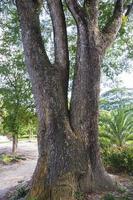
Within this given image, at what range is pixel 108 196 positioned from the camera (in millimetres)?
6730

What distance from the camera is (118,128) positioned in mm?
12242

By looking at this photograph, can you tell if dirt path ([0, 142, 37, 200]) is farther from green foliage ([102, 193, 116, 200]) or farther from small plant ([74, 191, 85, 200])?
green foliage ([102, 193, 116, 200])

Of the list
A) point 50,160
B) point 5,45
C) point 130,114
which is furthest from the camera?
point 5,45

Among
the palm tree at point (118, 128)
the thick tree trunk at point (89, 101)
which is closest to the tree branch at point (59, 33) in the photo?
the thick tree trunk at point (89, 101)

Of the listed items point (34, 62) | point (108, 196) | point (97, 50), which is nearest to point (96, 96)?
point (97, 50)

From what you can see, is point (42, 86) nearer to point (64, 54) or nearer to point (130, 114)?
point (64, 54)

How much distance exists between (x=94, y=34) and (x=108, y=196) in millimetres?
3247

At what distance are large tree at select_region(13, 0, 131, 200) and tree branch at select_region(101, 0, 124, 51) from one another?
3 cm

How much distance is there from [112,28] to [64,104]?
2.14 m

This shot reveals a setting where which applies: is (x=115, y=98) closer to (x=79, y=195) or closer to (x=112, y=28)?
(x=112, y=28)

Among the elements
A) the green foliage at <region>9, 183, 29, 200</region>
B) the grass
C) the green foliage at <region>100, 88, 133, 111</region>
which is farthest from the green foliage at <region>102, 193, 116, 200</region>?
the grass

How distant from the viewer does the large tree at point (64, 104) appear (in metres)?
6.62

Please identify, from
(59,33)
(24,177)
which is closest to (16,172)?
(24,177)

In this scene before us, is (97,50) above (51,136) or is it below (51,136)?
above
